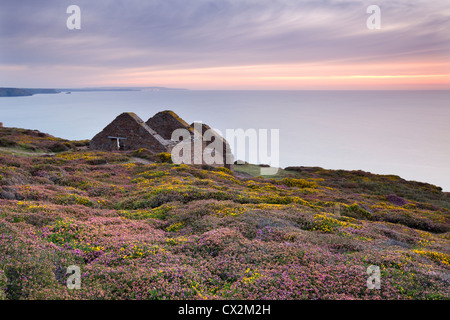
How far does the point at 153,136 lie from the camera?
42344 millimetres

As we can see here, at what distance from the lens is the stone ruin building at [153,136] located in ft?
139

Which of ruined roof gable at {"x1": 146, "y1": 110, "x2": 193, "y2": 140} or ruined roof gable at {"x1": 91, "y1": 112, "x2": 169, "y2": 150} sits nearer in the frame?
ruined roof gable at {"x1": 91, "y1": 112, "x2": 169, "y2": 150}

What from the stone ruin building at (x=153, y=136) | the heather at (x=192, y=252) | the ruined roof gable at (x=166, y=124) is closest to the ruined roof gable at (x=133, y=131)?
the stone ruin building at (x=153, y=136)

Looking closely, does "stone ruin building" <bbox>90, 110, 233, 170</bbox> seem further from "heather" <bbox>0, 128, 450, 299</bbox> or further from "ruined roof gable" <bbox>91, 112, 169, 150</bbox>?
"heather" <bbox>0, 128, 450, 299</bbox>

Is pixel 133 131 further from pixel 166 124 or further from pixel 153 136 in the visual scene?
pixel 166 124

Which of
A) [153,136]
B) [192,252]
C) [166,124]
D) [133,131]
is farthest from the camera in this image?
[166,124]

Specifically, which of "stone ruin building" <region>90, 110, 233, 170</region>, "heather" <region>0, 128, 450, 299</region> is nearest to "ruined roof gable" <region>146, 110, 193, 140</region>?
"stone ruin building" <region>90, 110, 233, 170</region>

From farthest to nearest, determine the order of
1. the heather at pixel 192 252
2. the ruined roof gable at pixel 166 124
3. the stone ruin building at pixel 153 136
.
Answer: the ruined roof gable at pixel 166 124 → the stone ruin building at pixel 153 136 → the heather at pixel 192 252

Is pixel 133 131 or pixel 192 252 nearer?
pixel 192 252

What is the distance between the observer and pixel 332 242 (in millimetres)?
11266

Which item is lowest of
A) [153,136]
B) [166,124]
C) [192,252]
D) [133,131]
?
[192,252]

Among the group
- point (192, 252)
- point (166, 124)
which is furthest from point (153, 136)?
point (192, 252)

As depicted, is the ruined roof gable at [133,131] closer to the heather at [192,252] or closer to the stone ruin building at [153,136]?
the stone ruin building at [153,136]

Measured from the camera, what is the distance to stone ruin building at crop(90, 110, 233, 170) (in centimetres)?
4247
